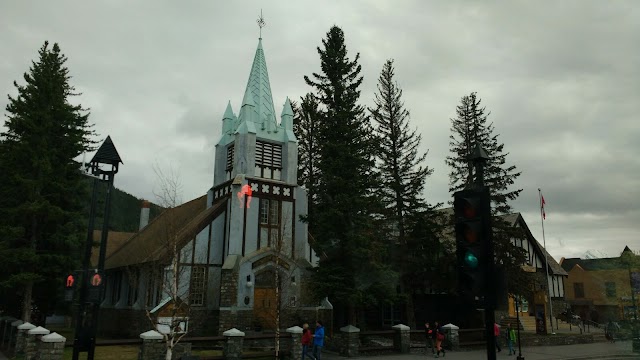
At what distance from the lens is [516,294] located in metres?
27.8

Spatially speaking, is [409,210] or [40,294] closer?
[40,294]

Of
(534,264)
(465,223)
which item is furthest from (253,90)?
(534,264)

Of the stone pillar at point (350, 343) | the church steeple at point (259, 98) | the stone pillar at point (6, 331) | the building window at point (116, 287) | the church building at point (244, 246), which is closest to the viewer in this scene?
the stone pillar at point (350, 343)

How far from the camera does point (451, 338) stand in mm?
23766

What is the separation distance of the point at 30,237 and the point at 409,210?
22019mm

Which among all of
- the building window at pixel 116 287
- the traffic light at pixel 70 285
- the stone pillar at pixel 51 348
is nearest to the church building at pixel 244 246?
the building window at pixel 116 287

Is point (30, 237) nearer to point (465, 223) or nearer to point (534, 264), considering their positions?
point (465, 223)

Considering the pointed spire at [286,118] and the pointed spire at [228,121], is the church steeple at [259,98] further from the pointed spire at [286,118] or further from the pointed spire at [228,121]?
the pointed spire at [228,121]

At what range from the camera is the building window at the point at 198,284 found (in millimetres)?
25513

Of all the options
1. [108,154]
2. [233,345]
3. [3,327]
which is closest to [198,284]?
[233,345]

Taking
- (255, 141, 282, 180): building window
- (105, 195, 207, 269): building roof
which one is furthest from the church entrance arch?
(255, 141, 282, 180): building window

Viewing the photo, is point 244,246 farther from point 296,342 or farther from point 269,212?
point 296,342

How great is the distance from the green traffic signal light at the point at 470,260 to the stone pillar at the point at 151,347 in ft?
43.5

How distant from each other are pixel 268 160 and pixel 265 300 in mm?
8644
